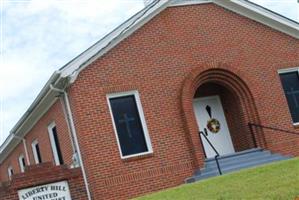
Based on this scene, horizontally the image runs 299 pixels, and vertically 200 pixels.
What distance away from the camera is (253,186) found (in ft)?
34.0

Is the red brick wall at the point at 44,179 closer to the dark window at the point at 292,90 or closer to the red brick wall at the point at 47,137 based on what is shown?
the red brick wall at the point at 47,137

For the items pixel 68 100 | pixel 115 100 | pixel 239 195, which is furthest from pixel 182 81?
pixel 239 195

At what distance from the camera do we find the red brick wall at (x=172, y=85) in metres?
16.9

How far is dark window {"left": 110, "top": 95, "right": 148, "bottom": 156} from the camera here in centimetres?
1738

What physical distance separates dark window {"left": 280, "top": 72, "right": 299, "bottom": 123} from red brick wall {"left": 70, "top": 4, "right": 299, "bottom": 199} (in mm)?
440

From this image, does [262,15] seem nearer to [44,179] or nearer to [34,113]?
[34,113]

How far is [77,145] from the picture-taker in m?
17.1

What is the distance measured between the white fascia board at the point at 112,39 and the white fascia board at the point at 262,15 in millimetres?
2438

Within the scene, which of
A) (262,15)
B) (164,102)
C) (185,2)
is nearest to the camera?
(164,102)

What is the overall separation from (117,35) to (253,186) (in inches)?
338

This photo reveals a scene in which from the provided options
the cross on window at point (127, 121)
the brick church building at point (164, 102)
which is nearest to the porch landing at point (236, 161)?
the brick church building at point (164, 102)

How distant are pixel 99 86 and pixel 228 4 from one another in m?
5.73

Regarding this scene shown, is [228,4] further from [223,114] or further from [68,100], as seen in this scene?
[68,100]

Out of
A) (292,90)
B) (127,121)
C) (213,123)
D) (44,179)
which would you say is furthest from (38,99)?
(292,90)
